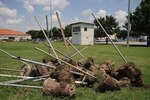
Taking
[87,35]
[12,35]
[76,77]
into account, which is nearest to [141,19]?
[87,35]

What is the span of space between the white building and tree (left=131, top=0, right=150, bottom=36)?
1399 cm

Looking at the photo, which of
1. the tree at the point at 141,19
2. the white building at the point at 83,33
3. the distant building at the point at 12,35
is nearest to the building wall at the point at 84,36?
the white building at the point at 83,33

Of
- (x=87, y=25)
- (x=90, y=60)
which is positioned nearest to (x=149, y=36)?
(x=87, y=25)

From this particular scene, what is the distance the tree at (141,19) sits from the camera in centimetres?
5994

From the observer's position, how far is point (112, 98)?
22.9 ft

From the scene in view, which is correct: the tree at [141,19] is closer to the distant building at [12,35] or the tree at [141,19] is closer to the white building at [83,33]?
the white building at [83,33]

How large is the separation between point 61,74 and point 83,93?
835 millimetres

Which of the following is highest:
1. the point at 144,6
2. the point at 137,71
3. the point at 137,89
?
the point at 144,6

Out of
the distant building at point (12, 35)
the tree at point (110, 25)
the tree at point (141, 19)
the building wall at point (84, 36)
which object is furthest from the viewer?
the distant building at point (12, 35)

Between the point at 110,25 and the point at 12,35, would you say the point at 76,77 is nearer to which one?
the point at 110,25

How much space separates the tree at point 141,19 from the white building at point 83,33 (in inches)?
551

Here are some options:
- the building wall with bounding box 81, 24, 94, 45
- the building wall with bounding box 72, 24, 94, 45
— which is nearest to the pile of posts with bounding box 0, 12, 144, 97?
the building wall with bounding box 72, 24, 94, 45

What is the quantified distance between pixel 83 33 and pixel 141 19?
17.5 meters

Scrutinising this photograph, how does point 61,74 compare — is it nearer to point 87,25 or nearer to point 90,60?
point 90,60
